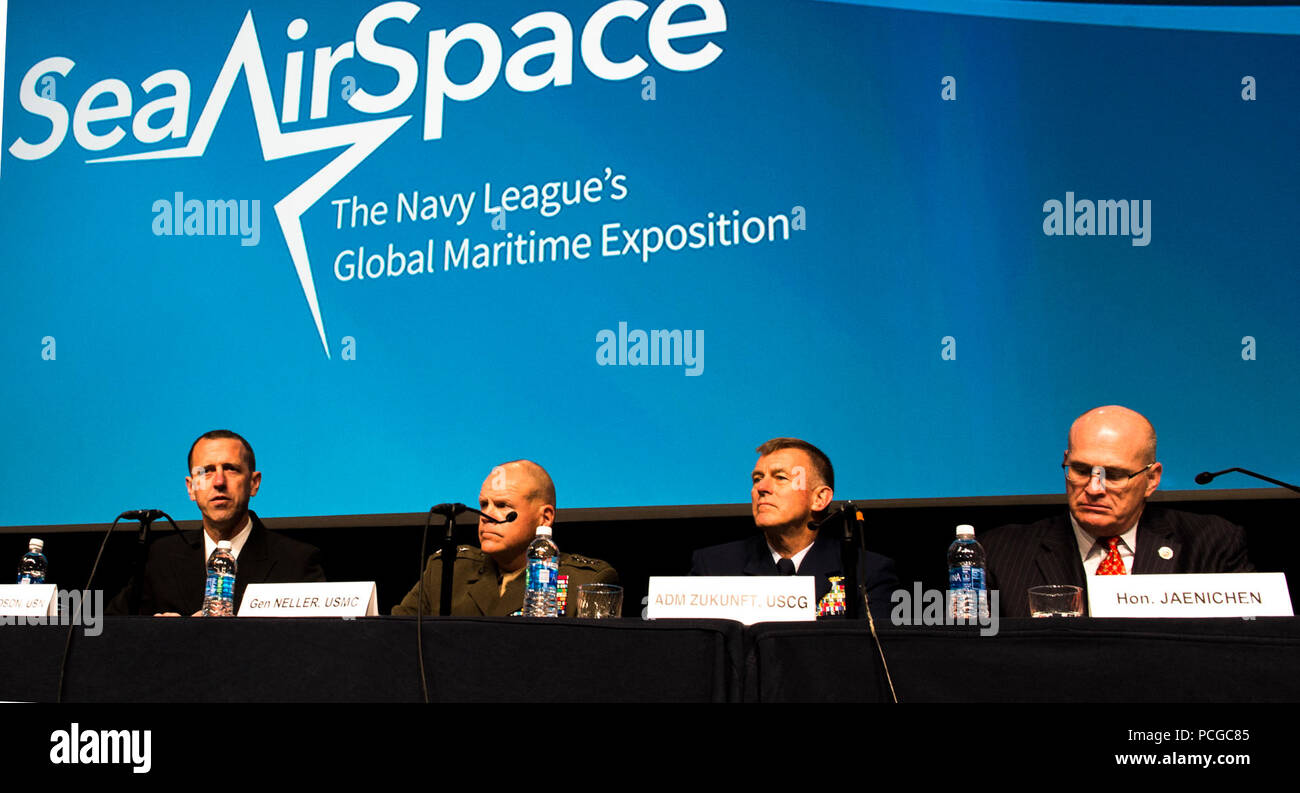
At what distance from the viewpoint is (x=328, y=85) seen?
12.9 ft

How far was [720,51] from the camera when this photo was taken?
3613mm

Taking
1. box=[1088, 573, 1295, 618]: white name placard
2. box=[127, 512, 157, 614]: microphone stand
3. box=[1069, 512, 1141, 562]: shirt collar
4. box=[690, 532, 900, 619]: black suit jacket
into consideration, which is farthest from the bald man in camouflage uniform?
box=[1088, 573, 1295, 618]: white name placard

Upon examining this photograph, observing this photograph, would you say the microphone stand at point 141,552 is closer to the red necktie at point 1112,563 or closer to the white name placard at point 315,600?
the white name placard at point 315,600

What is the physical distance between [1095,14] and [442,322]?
2174 millimetres

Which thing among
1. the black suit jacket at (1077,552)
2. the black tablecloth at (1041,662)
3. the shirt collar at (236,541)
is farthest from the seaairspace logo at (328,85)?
the black tablecloth at (1041,662)

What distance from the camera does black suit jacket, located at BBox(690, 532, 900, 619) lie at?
288cm

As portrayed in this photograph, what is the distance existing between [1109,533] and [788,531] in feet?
2.56

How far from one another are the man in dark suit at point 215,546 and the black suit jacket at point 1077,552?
5.98 feet

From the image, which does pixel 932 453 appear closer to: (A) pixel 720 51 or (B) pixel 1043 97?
(B) pixel 1043 97

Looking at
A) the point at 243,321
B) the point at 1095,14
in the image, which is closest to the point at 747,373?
the point at 1095,14

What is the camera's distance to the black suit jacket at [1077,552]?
2680 mm

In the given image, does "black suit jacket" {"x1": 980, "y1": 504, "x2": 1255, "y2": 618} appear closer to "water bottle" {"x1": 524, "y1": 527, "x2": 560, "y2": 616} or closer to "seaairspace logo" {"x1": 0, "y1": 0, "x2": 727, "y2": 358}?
"water bottle" {"x1": 524, "y1": 527, "x2": 560, "y2": 616}

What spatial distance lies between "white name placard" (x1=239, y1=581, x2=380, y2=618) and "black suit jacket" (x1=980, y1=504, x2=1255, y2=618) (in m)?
1.42

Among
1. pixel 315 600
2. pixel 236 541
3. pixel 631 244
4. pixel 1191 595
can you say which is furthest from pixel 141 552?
pixel 1191 595
